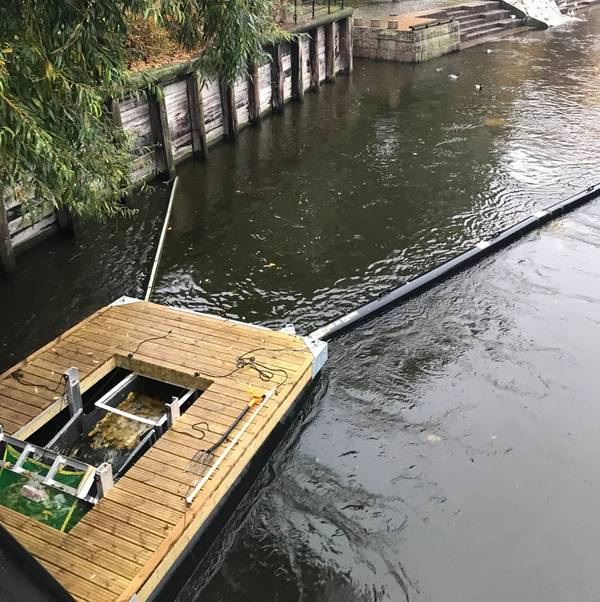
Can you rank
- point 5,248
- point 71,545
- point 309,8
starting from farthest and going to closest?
point 309,8, point 5,248, point 71,545

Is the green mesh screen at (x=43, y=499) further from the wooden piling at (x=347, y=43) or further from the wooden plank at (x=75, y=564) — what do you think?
the wooden piling at (x=347, y=43)

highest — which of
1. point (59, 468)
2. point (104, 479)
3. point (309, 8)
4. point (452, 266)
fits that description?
point (309, 8)

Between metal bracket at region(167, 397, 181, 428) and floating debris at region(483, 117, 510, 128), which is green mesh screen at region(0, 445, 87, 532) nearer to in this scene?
metal bracket at region(167, 397, 181, 428)

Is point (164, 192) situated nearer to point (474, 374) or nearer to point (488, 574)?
point (474, 374)

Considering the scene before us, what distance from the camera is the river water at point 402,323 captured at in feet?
22.9

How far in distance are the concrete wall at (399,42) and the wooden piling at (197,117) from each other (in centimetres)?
1383

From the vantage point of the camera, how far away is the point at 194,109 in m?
16.4

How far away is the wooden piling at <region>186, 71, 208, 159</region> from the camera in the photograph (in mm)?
16000

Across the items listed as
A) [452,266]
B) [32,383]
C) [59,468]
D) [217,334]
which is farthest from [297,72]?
[59,468]

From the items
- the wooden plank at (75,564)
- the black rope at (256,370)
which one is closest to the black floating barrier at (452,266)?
the black rope at (256,370)

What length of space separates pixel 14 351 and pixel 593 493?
8.69 meters

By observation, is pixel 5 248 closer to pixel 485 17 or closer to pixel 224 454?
pixel 224 454

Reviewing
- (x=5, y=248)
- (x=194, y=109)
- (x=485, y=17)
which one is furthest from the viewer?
(x=485, y=17)

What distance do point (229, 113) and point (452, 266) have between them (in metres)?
9.23
